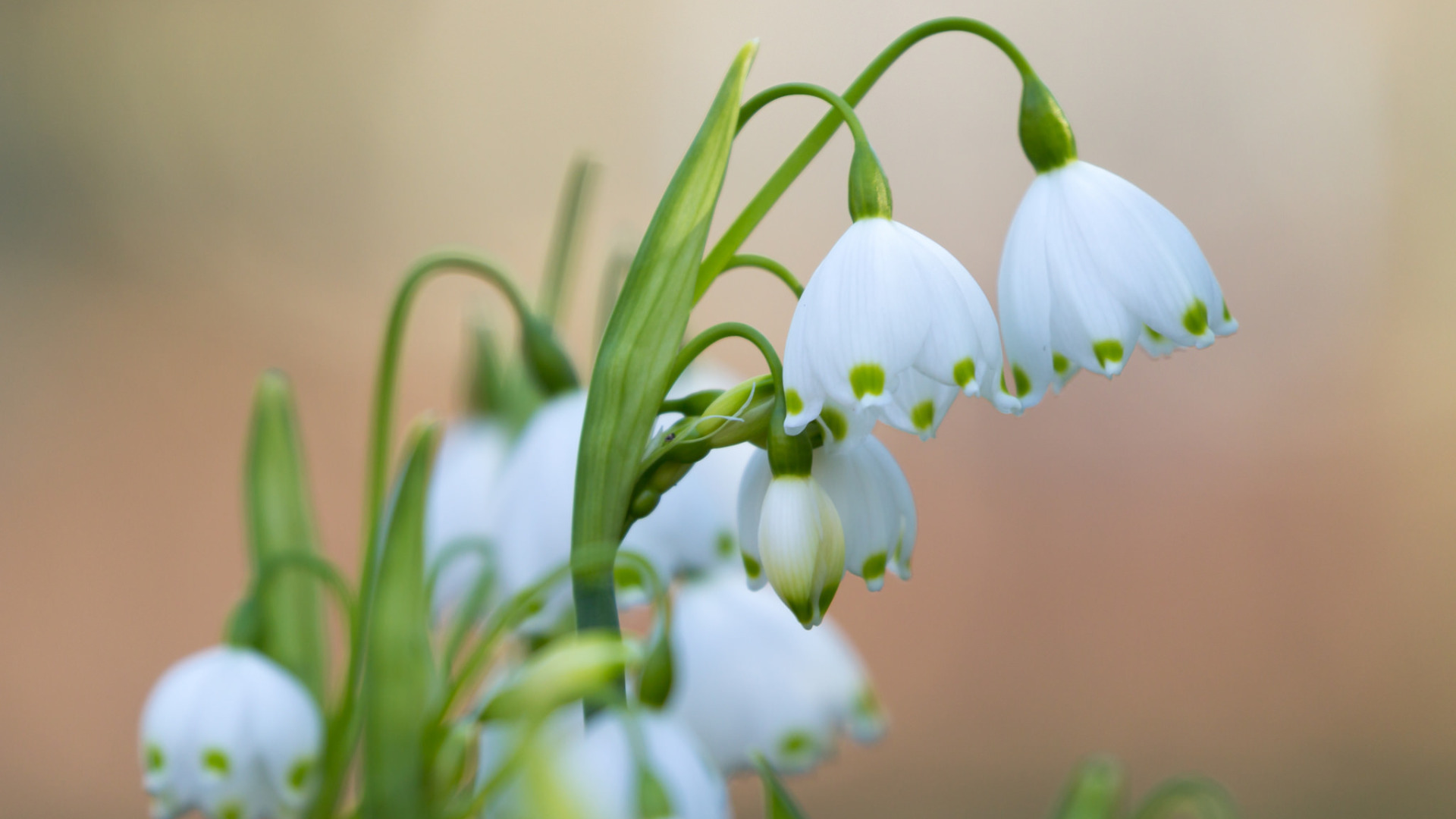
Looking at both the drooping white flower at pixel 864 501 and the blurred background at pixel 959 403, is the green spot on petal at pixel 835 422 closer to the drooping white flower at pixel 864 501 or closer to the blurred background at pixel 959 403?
the drooping white flower at pixel 864 501

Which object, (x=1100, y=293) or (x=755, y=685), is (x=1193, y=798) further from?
(x=1100, y=293)

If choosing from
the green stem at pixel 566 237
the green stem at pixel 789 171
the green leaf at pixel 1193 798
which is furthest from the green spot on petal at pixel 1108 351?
the green stem at pixel 566 237

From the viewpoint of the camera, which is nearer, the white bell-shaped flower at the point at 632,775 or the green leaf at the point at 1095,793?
the white bell-shaped flower at the point at 632,775

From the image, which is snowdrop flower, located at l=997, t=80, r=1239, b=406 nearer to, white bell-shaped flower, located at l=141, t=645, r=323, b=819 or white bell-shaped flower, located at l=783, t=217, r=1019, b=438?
white bell-shaped flower, located at l=783, t=217, r=1019, b=438

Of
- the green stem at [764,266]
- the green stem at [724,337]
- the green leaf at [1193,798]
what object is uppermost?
the green stem at [764,266]

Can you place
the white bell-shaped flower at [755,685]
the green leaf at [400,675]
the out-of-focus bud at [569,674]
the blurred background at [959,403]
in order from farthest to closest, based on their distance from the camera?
the blurred background at [959,403]
the white bell-shaped flower at [755,685]
the green leaf at [400,675]
the out-of-focus bud at [569,674]

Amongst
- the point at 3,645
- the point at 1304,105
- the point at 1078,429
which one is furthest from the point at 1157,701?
the point at 3,645

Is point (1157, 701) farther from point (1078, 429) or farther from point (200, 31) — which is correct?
point (200, 31)
